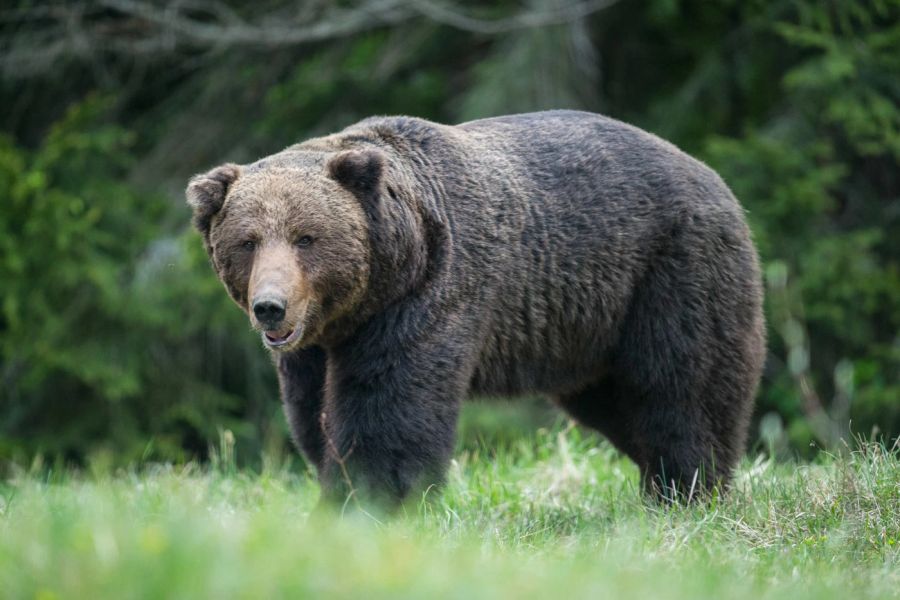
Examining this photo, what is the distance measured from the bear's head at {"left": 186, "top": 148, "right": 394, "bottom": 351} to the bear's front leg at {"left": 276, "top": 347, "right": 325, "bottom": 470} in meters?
0.29

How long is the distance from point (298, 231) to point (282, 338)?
495 millimetres

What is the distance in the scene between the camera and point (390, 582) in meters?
3.15

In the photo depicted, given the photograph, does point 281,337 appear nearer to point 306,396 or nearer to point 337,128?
point 306,396

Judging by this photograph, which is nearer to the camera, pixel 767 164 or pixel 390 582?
pixel 390 582

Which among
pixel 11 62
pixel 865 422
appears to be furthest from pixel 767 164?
pixel 11 62

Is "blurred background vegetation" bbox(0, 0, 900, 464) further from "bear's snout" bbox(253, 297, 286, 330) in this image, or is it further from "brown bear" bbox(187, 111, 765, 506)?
"bear's snout" bbox(253, 297, 286, 330)

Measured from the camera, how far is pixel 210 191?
217 inches

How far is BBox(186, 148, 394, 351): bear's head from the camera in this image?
5246 millimetres

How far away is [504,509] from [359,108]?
806 cm

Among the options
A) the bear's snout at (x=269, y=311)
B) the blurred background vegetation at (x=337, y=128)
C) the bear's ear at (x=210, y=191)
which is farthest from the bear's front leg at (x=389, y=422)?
the blurred background vegetation at (x=337, y=128)

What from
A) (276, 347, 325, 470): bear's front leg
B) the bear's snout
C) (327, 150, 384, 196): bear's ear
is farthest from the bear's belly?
the bear's snout

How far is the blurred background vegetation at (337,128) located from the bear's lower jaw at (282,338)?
6.37 m

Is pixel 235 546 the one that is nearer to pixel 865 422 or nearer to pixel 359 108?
pixel 865 422

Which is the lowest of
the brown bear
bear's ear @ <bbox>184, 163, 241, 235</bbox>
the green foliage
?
the green foliage
